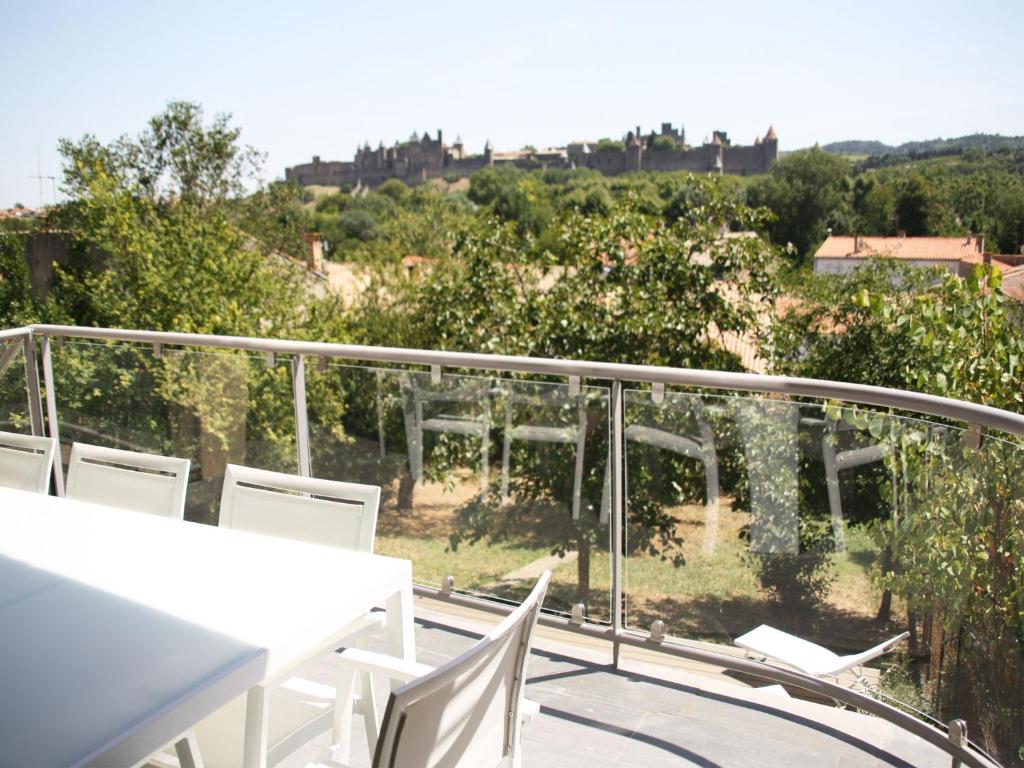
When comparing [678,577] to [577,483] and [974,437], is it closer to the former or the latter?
[577,483]

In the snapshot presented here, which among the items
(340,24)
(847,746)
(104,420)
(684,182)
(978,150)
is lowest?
(847,746)

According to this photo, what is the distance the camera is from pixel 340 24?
50.7 metres

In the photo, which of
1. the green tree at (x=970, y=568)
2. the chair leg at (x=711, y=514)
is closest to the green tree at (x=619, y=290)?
the chair leg at (x=711, y=514)

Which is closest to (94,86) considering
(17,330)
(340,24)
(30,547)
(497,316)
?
(340,24)

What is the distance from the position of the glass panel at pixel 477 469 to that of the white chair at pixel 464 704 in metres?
1.33

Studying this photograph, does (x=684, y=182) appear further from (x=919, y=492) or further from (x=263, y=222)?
(x=263, y=222)

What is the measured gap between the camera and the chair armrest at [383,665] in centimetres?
165

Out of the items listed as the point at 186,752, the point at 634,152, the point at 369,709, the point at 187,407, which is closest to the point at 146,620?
the point at 186,752

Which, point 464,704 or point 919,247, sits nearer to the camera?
point 464,704

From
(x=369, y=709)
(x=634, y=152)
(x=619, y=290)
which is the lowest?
(x=369, y=709)

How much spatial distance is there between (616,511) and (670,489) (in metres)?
0.20

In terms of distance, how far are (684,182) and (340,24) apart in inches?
1723

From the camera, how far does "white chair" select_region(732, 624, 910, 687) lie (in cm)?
253

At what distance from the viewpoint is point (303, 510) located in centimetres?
234
